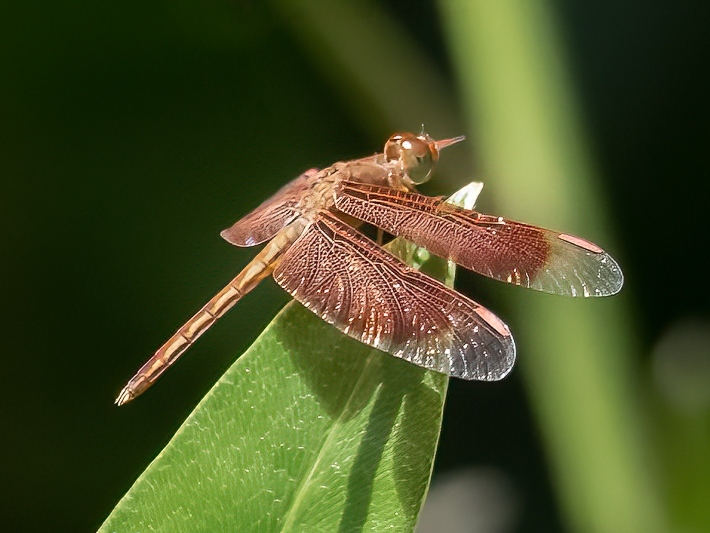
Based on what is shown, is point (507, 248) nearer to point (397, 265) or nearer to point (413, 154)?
point (397, 265)

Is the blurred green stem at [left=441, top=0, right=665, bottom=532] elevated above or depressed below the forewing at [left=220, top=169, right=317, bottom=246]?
above

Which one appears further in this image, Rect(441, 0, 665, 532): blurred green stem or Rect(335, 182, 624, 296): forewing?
Rect(441, 0, 665, 532): blurred green stem

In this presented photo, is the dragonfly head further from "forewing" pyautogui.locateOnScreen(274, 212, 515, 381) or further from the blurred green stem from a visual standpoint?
the blurred green stem

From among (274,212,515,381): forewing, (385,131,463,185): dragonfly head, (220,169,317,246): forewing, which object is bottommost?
(274,212,515,381): forewing

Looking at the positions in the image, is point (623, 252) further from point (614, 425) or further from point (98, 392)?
point (98, 392)

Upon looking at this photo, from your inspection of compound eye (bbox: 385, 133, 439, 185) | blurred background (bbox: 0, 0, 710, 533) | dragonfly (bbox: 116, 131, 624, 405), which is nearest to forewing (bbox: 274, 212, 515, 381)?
dragonfly (bbox: 116, 131, 624, 405)

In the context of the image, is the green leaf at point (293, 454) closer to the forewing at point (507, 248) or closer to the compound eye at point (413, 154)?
the forewing at point (507, 248)

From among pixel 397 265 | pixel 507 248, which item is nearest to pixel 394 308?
pixel 397 265

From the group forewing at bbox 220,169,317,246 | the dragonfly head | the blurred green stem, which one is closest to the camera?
forewing at bbox 220,169,317,246
